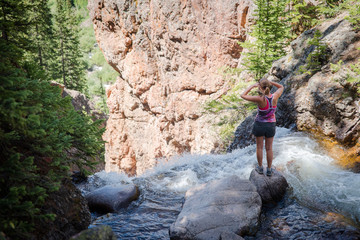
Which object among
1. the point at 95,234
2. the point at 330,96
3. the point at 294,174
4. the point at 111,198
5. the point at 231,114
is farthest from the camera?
the point at 231,114

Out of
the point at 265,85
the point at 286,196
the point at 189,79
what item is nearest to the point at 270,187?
the point at 286,196

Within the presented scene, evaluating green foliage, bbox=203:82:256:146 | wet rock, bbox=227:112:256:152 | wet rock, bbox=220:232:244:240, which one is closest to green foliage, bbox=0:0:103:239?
wet rock, bbox=220:232:244:240

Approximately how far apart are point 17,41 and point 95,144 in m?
2.50

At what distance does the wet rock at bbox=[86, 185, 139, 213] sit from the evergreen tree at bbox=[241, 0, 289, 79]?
8.80m

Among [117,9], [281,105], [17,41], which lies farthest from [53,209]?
[117,9]

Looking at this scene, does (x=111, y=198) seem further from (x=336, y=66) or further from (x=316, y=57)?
(x=316, y=57)

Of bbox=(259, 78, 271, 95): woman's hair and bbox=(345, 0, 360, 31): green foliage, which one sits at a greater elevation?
bbox=(345, 0, 360, 31): green foliage

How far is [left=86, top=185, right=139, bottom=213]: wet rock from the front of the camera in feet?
18.7

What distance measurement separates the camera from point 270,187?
538 centimetres

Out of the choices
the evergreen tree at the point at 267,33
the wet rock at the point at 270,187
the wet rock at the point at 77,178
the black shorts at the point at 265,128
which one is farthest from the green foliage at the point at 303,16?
the wet rock at the point at 77,178

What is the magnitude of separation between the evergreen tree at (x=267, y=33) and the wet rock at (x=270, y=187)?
7.46 metres

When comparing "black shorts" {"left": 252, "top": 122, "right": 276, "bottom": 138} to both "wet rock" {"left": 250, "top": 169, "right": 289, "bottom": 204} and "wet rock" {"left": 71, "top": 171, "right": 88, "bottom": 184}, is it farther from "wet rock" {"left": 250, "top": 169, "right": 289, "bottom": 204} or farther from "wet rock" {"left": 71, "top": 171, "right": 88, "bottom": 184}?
"wet rock" {"left": 71, "top": 171, "right": 88, "bottom": 184}

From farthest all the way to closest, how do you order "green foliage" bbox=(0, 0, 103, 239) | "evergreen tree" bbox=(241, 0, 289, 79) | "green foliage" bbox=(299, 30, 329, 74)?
"evergreen tree" bbox=(241, 0, 289, 79), "green foliage" bbox=(299, 30, 329, 74), "green foliage" bbox=(0, 0, 103, 239)

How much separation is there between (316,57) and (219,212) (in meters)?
7.62
